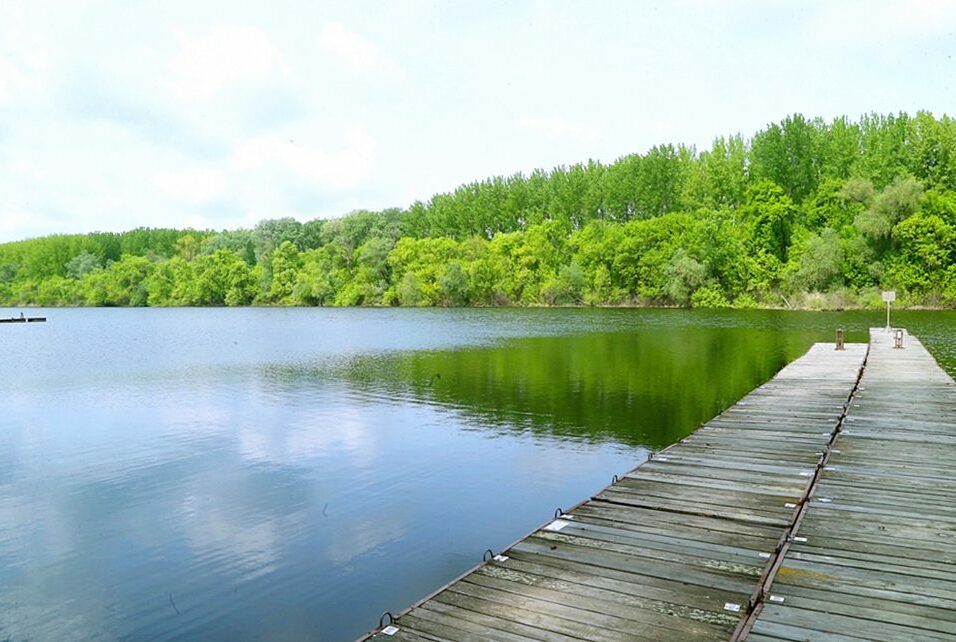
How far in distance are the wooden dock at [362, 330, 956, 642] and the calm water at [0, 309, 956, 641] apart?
2.34 m

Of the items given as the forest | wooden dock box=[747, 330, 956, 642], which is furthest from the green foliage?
wooden dock box=[747, 330, 956, 642]

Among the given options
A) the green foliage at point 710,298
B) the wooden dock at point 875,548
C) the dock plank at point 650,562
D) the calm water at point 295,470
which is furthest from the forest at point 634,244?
the dock plank at point 650,562

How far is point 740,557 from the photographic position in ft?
27.1

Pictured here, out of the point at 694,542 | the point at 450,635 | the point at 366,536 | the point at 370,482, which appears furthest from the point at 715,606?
the point at 370,482

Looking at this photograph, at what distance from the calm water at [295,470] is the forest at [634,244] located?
181 feet

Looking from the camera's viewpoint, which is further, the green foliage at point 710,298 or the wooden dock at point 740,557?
the green foliage at point 710,298

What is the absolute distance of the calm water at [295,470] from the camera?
386 inches

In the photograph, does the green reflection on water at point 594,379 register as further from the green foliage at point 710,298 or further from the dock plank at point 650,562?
the green foliage at point 710,298

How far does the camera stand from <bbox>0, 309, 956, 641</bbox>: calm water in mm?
9797

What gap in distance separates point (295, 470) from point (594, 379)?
53.2ft

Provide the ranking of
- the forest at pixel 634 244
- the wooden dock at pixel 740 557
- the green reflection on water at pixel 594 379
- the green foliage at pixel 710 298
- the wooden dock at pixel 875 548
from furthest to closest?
the green foliage at pixel 710 298 → the forest at pixel 634 244 → the green reflection on water at pixel 594 379 → the wooden dock at pixel 740 557 → the wooden dock at pixel 875 548

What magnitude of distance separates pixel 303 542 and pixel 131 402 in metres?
17.6

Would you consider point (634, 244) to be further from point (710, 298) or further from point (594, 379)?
point (594, 379)

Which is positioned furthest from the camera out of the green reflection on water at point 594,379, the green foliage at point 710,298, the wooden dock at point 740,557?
the green foliage at point 710,298
